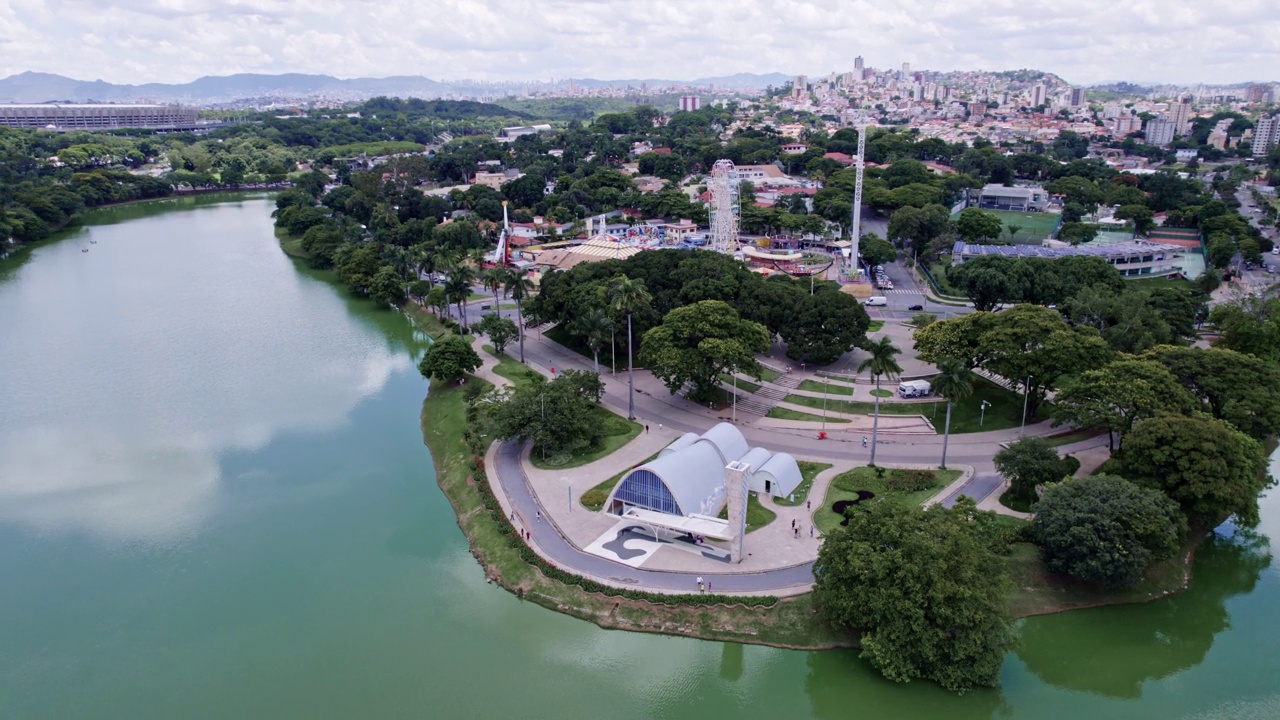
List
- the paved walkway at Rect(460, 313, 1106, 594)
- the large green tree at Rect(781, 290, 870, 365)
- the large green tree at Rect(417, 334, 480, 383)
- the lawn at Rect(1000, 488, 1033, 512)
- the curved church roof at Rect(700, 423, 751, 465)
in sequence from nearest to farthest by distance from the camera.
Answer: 1. the paved walkway at Rect(460, 313, 1106, 594)
2. the lawn at Rect(1000, 488, 1033, 512)
3. the curved church roof at Rect(700, 423, 751, 465)
4. the large green tree at Rect(417, 334, 480, 383)
5. the large green tree at Rect(781, 290, 870, 365)

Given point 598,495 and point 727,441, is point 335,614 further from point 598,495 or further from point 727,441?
point 727,441

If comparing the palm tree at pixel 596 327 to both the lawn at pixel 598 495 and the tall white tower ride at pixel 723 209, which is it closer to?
the lawn at pixel 598 495

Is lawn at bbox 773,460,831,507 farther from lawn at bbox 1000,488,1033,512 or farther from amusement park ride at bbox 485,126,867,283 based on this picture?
amusement park ride at bbox 485,126,867,283

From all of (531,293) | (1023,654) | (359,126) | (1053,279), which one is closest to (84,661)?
(1023,654)

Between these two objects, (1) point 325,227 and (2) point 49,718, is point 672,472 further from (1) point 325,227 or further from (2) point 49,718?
(1) point 325,227

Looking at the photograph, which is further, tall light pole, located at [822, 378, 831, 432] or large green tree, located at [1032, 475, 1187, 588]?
tall light pole, located at [822, 378, 831, 432]

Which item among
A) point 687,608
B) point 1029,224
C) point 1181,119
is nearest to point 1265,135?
point 1181,119

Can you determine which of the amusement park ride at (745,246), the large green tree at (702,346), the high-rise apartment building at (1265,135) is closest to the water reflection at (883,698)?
the large green tree at (702,346)

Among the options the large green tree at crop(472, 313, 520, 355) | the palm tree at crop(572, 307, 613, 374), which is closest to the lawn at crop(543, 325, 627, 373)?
the palm tree at crop(572, 307, 613, 374)
